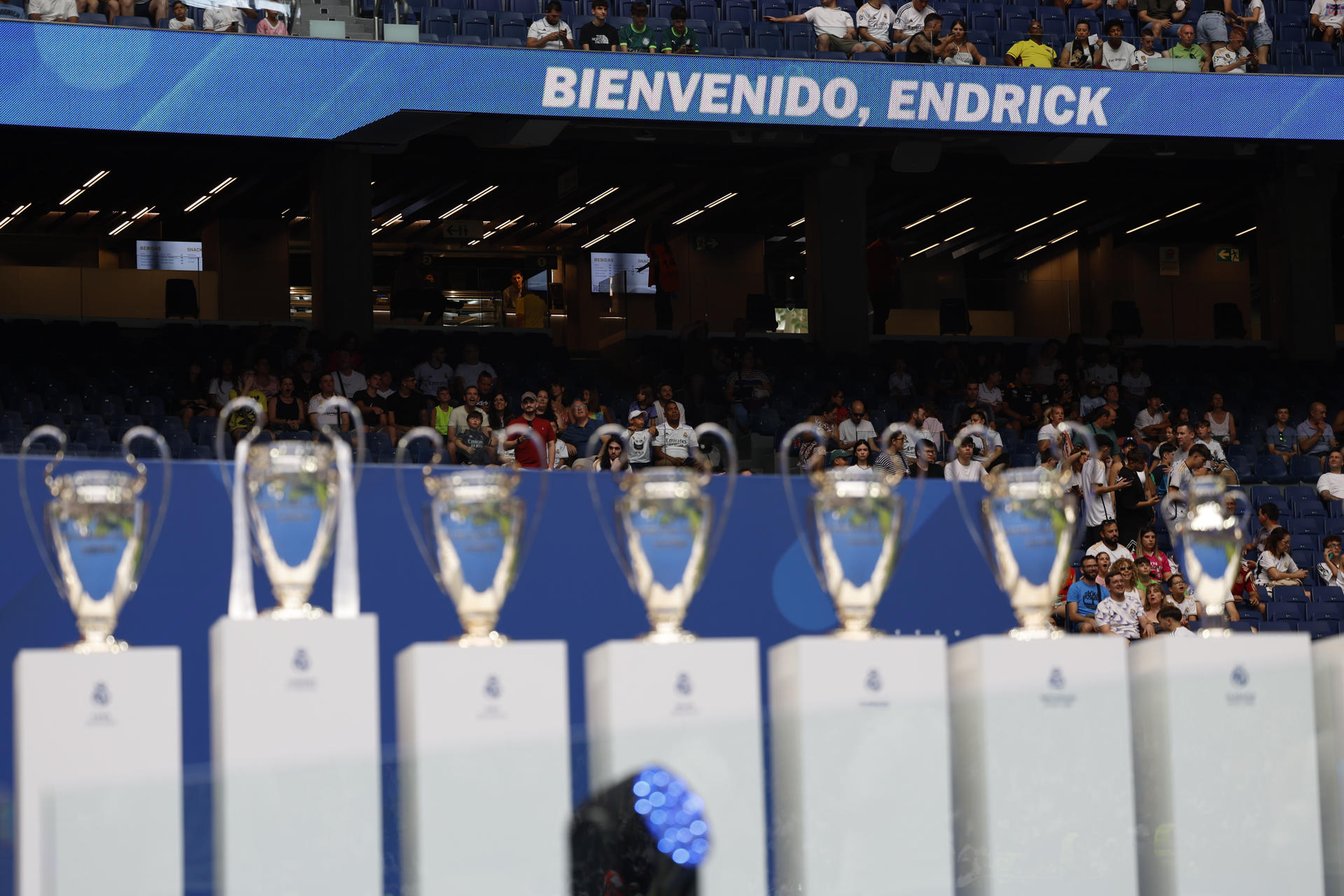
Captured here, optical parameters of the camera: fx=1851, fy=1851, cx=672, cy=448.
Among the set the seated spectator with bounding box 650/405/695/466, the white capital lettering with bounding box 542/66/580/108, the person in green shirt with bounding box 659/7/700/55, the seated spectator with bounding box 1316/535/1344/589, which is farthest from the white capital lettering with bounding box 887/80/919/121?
the seated spectator with bounding box 1316/535/1344/589

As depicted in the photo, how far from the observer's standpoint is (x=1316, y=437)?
12.9 m

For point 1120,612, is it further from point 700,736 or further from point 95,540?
point 95,540

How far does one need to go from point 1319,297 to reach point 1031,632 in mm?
14755

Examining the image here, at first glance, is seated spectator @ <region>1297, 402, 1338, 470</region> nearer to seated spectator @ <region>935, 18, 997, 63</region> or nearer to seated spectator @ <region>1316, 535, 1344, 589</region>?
seated spectator @ <region>1316, 535, 1344, 589</region>

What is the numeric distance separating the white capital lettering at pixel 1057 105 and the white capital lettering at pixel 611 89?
3139mm

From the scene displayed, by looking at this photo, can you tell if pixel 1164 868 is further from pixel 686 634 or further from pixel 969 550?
pixel 969 550

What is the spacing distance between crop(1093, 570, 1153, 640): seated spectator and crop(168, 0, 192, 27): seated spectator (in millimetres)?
6730

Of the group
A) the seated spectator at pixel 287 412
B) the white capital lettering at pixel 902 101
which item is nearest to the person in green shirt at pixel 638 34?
the white capital lettering at pixel 902 101

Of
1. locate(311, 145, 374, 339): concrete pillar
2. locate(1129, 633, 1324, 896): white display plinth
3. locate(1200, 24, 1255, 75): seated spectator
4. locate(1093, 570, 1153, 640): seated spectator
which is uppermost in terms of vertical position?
locate(1200, 24, 1255, 75): seated spectator

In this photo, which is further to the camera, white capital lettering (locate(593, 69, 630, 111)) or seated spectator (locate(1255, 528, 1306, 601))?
white capital lettering (locate(593, 69, 630, 111))

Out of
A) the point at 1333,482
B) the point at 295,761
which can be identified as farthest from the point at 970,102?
the point at 295,761

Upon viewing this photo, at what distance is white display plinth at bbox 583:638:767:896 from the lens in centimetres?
321

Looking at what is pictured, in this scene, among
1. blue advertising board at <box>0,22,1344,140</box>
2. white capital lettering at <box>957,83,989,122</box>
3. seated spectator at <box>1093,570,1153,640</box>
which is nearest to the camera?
seated spectator at <box>1093,570,1153,640</box>

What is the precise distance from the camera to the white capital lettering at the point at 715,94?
13.1 metres
